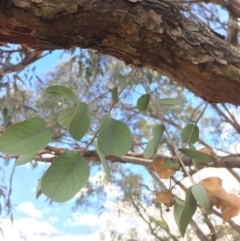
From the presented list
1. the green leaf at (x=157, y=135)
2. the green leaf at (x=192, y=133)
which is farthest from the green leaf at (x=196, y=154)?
the green leaf at (x=192, y=133)

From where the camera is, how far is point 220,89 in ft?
2.35

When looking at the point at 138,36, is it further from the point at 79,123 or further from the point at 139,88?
the point at 139,88

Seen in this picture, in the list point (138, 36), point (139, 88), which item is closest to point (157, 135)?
point (138, 36)

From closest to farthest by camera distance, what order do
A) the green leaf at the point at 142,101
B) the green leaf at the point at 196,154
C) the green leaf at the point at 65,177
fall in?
the green leaf at the point at 65,177
the green leaf at the point at 196,154
the green leaf at the point at 142,101

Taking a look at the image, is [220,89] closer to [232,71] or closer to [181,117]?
[232,71]

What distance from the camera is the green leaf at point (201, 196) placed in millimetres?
601

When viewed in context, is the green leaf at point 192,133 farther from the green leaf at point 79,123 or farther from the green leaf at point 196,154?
the green leaf at point 79,123

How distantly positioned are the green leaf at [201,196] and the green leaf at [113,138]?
0.37ft

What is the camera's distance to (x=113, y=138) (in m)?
0.65

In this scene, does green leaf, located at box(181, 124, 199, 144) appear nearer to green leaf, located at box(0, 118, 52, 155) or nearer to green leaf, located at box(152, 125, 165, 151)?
green leaf, located at box(152, 125, 165, 151)

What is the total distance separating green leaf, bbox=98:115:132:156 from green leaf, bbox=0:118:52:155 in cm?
8

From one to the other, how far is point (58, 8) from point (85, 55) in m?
2.80

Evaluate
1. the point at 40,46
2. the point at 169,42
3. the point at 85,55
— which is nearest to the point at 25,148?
the point at 40,46

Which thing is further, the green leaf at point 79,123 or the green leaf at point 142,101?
the green leaf at point 142,101
